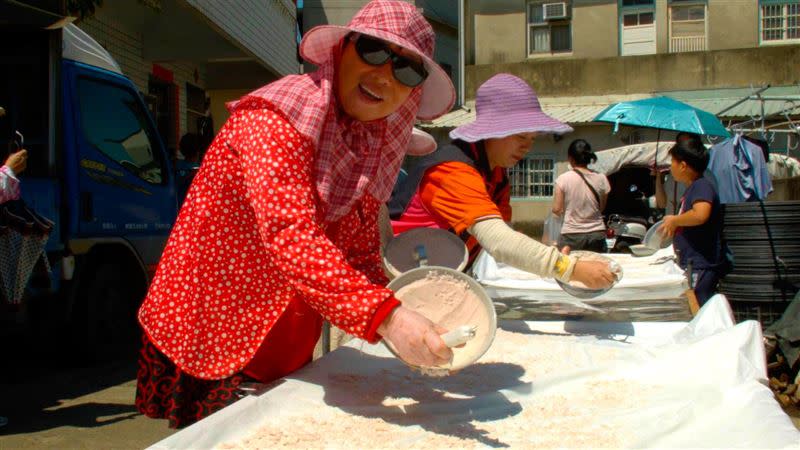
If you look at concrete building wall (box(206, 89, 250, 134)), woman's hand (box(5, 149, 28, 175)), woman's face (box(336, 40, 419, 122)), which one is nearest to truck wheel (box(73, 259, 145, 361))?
woman's hand (box(5, 149, 28, 175))

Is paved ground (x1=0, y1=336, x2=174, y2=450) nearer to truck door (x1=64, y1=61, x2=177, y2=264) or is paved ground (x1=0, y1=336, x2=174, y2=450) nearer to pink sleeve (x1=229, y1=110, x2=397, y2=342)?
truck door (x1=64, y1=61, x2=177, y2=264)

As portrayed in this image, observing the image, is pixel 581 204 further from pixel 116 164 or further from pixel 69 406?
pixel 69 406

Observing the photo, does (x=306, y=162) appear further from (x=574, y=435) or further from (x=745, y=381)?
(x=745, y=381)

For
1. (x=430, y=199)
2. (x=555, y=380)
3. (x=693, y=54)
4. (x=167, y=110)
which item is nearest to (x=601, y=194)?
(x=430, y=199)

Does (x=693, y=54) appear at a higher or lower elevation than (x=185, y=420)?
higher

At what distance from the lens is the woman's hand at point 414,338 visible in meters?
1.42

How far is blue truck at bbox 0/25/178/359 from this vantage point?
543cm

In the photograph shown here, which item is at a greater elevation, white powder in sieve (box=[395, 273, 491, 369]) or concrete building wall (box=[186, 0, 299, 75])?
concrete building wall (box=[186, 0, 299, 75])

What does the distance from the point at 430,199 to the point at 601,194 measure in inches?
184

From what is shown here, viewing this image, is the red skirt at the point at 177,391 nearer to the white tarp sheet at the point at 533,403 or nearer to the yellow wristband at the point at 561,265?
the white tarp sheet at the point at 533,403

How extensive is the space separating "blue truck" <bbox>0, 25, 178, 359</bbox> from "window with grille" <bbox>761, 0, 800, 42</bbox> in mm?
16705

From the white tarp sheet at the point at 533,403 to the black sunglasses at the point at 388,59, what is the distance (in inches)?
27.0

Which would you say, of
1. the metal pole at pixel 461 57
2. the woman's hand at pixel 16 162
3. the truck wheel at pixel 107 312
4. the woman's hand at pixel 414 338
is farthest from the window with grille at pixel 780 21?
the woman's hand at pixel 414 338

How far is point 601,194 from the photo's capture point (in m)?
7.09
